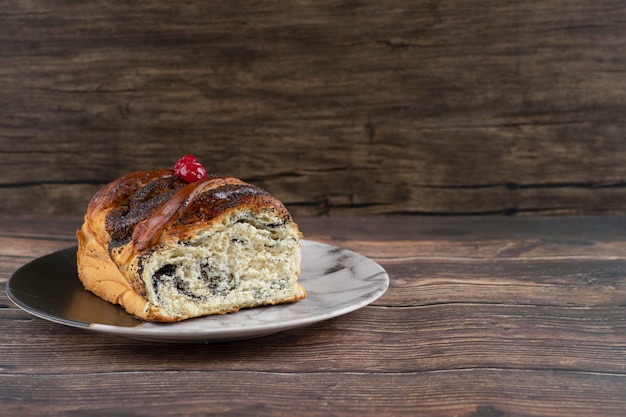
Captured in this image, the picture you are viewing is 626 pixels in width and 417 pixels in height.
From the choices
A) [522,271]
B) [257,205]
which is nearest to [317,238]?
[522,271]

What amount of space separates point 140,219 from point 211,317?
0.31m

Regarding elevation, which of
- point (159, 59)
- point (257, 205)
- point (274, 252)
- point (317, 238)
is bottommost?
point (317, 238)

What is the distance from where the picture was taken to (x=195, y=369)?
1.64 m

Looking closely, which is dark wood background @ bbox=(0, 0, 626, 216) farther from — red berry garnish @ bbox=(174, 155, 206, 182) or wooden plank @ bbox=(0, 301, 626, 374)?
wooden plank @ bbox=(0, 301, 626, 374)

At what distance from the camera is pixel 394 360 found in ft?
5.58

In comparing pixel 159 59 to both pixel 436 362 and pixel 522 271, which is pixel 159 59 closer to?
pixel 522 271

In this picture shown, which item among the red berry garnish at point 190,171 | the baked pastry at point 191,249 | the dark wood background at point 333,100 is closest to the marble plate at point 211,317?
the baked pastry at point 191,249

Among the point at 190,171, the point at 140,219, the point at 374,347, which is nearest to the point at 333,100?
the point at 190,171

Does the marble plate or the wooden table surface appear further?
the marble plate

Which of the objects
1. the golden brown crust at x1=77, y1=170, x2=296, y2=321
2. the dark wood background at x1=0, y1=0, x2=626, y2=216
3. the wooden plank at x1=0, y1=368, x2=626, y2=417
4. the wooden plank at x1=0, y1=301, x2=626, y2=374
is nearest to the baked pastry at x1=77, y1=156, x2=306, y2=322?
the golden brown crust at x1=77, y1=170, x2=296, y2=321

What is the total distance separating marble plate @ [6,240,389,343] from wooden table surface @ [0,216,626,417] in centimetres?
5

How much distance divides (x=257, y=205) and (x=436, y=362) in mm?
601

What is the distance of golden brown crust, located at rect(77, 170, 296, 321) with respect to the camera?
72.0 inches

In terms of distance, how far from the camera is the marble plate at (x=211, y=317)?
166cm
